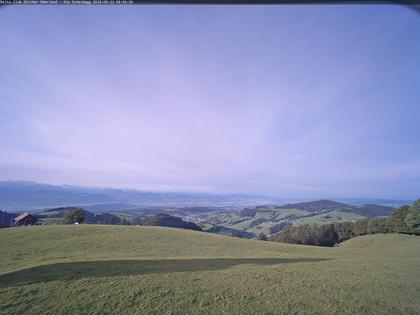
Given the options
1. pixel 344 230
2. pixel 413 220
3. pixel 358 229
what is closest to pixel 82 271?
pixel 413 220

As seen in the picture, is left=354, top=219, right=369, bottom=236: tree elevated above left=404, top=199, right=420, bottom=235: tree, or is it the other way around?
left=404, top=199, right=420, bottom=235: tree

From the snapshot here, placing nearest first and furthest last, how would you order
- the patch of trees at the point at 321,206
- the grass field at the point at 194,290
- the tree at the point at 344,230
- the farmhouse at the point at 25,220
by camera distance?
the grass field at the point at 194,290, the farmhouse at the point at 25,220, the tree at the point at 344,230, the patch of trees at the point at 321,206

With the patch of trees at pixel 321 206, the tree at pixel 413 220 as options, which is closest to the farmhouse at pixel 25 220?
the tree at pixel 413 220

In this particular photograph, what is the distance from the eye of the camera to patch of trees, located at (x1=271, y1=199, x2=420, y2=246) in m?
31.2

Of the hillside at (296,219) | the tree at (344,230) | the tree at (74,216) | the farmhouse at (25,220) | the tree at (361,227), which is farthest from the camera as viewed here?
the hillside at (296,219)

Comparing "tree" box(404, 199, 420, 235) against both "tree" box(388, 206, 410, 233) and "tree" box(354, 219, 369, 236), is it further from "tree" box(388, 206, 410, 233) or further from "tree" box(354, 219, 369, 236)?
"tree" box(354, 219, 369, 236)

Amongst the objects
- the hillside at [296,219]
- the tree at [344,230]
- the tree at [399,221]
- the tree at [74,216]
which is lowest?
the hillside at [296,219]

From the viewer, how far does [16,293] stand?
6539 millimetres

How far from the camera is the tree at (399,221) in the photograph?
106 feet

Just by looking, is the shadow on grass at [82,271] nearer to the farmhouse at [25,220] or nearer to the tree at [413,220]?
the farmhouse at [25,220]

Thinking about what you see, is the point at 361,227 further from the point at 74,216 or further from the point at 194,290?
the point at 74,216

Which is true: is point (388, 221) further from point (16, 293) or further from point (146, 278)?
point (16, 293)

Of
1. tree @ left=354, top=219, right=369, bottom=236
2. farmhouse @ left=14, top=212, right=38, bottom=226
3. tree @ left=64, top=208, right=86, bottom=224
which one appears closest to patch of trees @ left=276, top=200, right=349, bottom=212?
tree @ left=354, top=219, right=369, bottom=236

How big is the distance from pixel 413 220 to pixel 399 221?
8.87 feet
